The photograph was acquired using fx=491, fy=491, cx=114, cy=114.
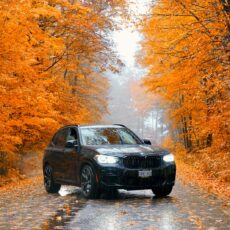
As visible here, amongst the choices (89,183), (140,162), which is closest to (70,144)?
(89,183)

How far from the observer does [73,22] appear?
25312 millimetres

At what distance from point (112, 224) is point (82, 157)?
408 centimetres

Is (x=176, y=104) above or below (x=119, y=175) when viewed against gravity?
above

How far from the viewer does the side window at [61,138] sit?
44.4ft

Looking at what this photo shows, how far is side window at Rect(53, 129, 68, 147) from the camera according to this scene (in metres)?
13.5

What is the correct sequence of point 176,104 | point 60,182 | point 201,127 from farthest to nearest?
point 176,104
point 201,127
point 60,182

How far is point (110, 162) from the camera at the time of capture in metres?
11.1

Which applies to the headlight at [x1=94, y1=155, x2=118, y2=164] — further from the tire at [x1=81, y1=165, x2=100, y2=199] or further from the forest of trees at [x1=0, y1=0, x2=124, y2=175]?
the forest of trees at [x1=0, y1=0, x2=124, y2=175]

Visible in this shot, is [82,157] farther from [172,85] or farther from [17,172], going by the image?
[172,85]

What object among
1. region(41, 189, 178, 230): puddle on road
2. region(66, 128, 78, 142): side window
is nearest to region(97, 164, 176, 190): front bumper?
region(41, 189, 178, 230): puddle on road

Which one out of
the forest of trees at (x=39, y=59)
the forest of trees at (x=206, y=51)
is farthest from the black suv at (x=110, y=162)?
the forest of trees at (x=206, y=51)

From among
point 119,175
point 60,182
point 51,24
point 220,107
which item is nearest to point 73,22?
point 51,24

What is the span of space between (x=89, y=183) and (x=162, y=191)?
1.82 metres

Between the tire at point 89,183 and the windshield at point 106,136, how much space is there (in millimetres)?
884
